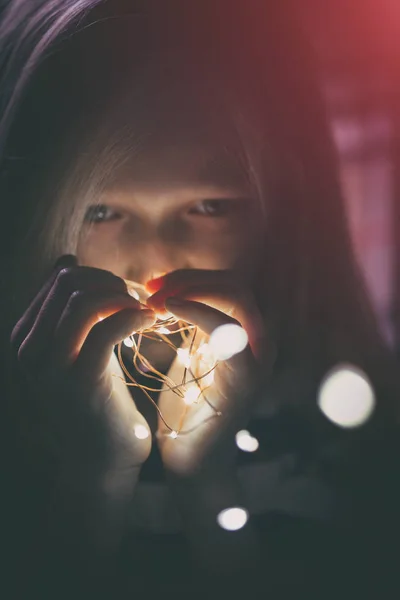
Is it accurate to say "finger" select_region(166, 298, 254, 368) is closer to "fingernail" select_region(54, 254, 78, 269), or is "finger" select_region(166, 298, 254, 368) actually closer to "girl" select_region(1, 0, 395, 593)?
"girl" select_region(1, 0, 395, 593)

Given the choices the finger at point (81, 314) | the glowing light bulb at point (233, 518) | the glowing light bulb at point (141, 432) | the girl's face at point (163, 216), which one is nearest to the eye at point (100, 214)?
the girl's face at point (163, 216)

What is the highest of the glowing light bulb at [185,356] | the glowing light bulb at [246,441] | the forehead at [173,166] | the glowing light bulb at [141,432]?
the forehead at [173,166]

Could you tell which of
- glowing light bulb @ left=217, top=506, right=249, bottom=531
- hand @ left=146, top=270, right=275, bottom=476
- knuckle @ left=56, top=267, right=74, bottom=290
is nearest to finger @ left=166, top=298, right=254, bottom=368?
hand @ left=146, top=270, right=275, bottom=476

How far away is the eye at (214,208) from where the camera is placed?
0.73 metres

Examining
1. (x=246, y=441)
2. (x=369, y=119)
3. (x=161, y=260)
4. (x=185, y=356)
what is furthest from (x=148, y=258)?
(x=369, y=119)

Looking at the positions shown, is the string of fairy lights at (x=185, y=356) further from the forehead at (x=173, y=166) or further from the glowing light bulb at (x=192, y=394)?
the forehead at (x=173, y=166)

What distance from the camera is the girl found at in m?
0.70

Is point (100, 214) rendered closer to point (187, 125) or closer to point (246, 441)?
point (187, 125)

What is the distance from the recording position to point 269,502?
0.73 m

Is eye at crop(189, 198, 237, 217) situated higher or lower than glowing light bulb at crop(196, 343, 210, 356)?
higher

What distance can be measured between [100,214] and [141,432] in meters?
0.24

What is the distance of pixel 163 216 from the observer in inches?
28.3

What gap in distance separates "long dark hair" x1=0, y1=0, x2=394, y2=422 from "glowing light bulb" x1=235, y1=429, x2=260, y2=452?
78mm

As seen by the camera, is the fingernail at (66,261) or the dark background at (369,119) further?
the dark background at (369,119)
